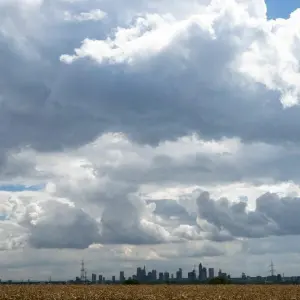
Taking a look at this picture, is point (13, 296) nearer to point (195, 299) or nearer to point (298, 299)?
point (195, 299)

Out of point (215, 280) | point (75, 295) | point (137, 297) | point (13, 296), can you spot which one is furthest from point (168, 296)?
point (215, 280)

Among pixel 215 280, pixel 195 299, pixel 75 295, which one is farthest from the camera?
pixel 215 280

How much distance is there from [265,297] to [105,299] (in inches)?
599

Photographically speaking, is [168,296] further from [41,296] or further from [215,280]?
[215,280]

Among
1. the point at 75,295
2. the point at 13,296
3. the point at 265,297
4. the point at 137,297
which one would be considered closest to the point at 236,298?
the point at 265,297

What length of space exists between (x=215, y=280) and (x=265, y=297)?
73.1m

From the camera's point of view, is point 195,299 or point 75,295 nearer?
point 195,299

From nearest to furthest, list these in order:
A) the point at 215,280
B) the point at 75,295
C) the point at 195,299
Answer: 1. the point at 195,299
2. the point at 75,295
3. the point at 215,280

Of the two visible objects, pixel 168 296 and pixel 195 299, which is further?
pixel 168 296

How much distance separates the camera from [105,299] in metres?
56.3

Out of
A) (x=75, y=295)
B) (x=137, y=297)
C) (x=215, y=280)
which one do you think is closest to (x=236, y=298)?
(x=137, y=297)

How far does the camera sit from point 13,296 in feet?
180

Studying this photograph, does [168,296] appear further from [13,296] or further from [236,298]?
[13,296]

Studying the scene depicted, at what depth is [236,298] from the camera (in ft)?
183
